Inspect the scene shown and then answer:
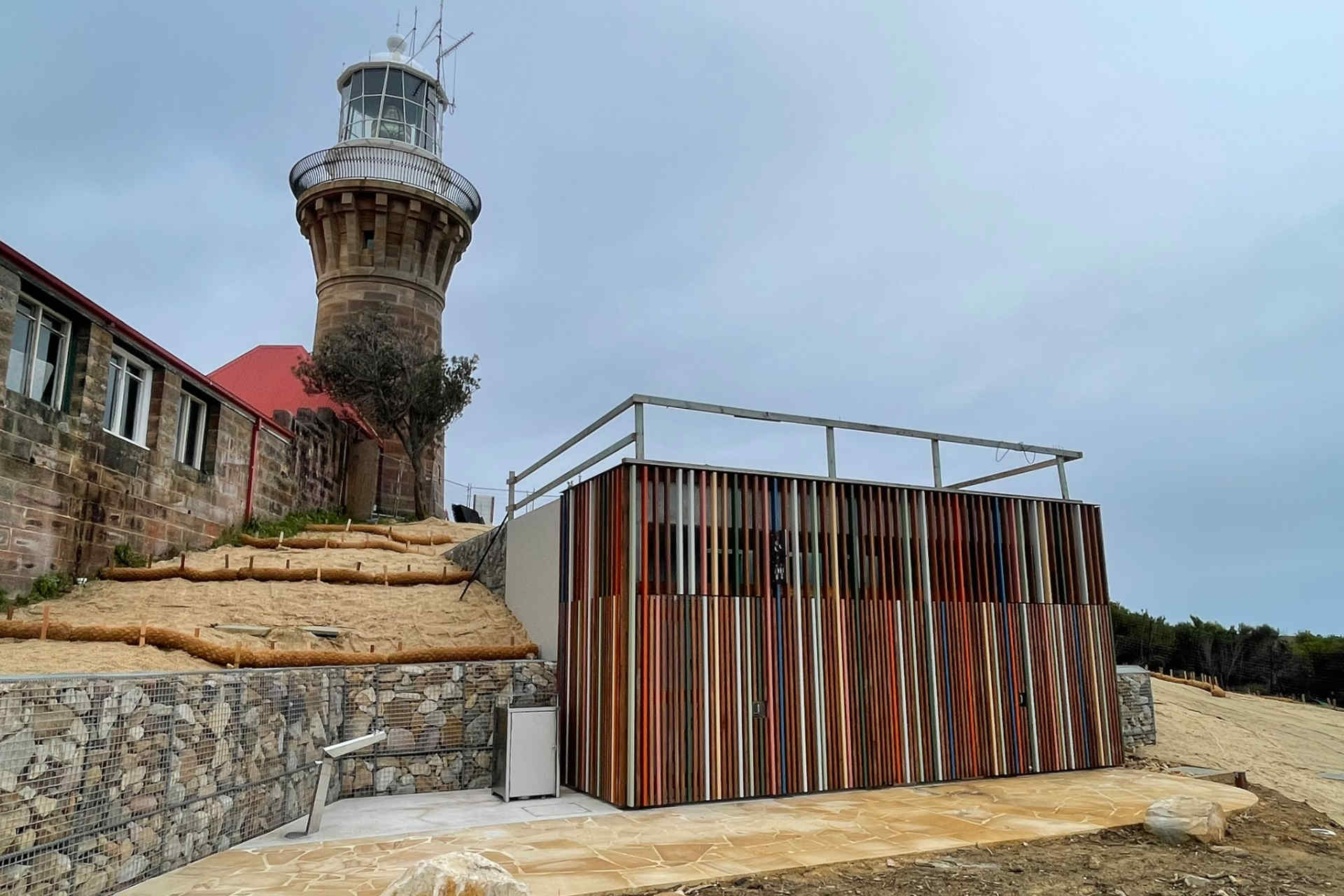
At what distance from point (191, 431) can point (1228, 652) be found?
2738cm

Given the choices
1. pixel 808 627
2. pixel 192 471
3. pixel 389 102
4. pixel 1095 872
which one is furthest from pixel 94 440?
pixel 389 102

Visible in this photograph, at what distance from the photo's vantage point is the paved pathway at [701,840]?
4762 mm

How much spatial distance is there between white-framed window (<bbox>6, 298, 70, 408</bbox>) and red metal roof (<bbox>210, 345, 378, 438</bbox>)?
33.6ft

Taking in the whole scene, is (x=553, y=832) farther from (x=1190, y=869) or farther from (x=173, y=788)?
(x=1190, y=869)

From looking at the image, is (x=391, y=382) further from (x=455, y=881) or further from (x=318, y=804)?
(x=455, y=881)

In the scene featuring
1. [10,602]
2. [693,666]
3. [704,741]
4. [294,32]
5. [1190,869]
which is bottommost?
[1190,869]

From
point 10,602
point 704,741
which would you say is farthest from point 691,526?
point 10,602

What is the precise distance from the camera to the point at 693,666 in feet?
24.2

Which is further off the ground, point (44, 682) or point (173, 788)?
point (44, 682)

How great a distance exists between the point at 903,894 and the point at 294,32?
1216 cm

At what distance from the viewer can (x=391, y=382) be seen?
20469mm

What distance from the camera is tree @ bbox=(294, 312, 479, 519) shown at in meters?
20.3

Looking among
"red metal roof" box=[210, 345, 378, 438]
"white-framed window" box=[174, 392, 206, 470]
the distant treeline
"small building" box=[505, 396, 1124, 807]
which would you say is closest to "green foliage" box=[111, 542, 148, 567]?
"white-framed window" box=[174, 392, 206, 470]

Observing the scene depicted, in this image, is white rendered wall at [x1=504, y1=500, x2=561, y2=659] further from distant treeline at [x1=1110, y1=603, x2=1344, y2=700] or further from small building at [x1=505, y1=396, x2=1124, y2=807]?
distant treeline at [x1=1110, y1=603, x2=1344, y2=700]
